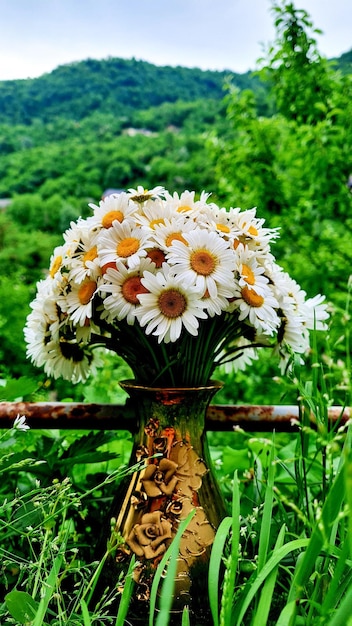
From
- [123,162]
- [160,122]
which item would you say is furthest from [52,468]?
[160,122]

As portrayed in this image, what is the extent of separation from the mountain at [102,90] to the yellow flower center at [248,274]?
16.6 metres

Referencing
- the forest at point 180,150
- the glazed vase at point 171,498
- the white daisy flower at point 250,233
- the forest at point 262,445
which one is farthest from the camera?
the forest at point 180,150

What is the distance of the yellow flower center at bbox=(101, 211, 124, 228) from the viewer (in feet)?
2.59

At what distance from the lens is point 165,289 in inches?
A: 28.5

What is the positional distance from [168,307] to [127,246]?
0.11 meters

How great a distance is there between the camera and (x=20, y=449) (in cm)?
100

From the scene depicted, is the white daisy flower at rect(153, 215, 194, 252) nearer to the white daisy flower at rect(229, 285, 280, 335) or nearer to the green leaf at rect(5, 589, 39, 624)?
the white daisy flower at rect(229, 285, 280, 335)

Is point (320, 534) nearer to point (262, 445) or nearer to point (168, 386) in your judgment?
point (168, 386)

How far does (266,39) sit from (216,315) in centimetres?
251

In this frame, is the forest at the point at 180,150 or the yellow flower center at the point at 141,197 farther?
the forest at the point at 180,150

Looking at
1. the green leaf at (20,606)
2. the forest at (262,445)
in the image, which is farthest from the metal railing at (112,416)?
the green leaf at (20,606)

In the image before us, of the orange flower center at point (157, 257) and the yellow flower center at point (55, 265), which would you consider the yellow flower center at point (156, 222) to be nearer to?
the orange flower center at point (157, 257)

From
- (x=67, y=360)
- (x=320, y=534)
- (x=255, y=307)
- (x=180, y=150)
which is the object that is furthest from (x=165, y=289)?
(x=180, y=150)

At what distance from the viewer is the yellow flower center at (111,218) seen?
2.59 feet
